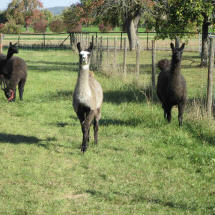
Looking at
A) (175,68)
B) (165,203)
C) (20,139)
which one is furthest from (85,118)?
(175,68)

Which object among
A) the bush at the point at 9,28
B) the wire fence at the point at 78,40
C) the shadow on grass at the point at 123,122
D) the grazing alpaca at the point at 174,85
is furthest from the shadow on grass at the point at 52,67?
the bush at the point at 9,28

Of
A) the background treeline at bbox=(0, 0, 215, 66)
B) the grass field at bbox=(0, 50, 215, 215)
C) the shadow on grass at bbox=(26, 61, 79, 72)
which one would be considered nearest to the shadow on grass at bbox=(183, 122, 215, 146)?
the grass field at bbox=(0, 50, 215, 215)

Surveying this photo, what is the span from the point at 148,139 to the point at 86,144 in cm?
148

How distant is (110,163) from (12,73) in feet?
20.1

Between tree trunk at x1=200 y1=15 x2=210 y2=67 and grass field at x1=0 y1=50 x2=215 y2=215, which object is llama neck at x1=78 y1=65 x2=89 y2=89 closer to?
grass field at x1=0 y1=50 x2=215 y2=215

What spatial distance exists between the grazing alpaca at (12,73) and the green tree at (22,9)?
208ft

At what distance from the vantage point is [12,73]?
432 inches

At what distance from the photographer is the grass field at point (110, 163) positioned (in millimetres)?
4590

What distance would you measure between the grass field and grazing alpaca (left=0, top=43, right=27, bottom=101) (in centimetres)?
78

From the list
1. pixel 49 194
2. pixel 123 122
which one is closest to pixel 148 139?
pixel 123 122

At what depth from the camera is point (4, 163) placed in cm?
600

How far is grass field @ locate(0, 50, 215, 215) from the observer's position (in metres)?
4.59

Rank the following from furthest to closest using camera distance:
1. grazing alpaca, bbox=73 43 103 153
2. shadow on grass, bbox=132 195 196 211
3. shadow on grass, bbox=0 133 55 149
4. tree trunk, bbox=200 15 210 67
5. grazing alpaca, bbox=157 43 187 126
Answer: tree trunk, bbox=200 15 210 67, grazing alpaca, bbox=157 43 187 126, shadow on grass, bbox=0 133 55 149, grazing alpaca, bbox=73 43 103 153, shadow on grass, bbox=132 195 196 211

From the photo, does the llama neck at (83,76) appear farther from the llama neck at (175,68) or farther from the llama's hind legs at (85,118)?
the llama neck at (175,68)
